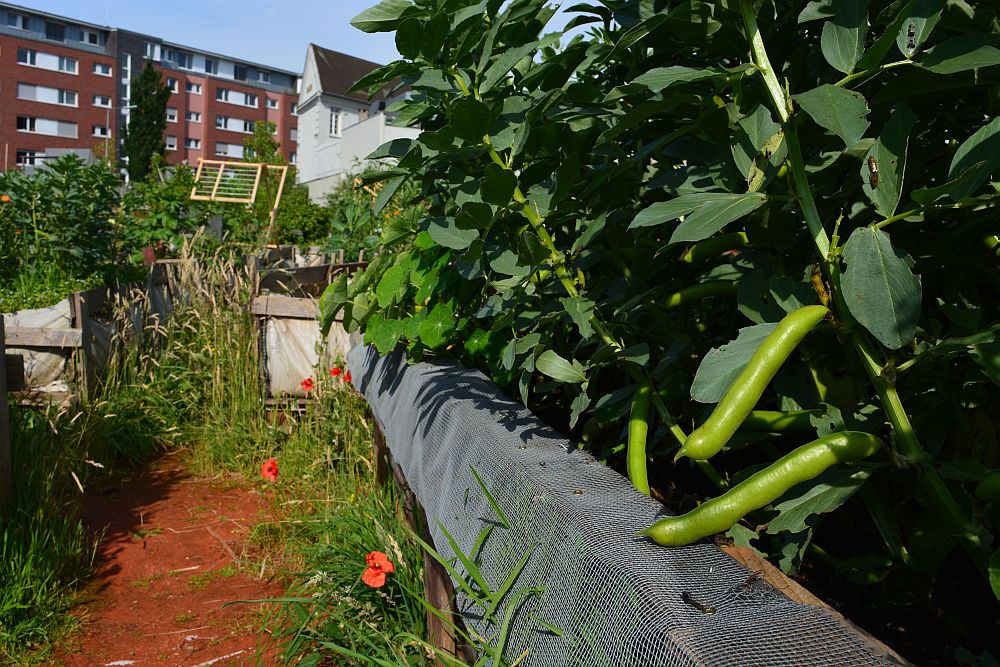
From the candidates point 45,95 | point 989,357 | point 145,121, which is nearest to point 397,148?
point 989,357

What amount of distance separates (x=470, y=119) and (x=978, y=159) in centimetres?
80

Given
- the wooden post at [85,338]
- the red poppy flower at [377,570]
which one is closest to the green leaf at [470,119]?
the red poppy flower at [377,570]

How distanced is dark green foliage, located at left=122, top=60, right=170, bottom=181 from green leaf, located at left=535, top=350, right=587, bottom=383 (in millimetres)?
54519

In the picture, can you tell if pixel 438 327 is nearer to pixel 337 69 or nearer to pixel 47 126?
pixel 337 69

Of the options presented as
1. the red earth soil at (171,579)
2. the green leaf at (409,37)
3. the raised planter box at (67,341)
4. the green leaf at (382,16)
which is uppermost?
the green leaf at (382,16)

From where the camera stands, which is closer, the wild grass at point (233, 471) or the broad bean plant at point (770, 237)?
the broad bean plant at point (770, 237)

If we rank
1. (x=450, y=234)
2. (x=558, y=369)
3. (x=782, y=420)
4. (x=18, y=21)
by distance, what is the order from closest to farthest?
(x=782, y=420), (x=558, y=369), (x=450, y=234), (x=18, y=21)

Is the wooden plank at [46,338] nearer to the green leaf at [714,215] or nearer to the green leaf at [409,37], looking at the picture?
the green leaf at [409,37]

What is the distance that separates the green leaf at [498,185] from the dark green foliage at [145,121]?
54.5 meters

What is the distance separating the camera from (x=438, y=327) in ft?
7.21

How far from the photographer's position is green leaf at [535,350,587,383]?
1.38 metres

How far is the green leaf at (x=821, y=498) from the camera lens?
922 mm

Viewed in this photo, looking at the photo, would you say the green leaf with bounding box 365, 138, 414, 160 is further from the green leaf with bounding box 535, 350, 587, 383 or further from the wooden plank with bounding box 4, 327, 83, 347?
the wooden plank with bounding box 4, 327, 83, 347

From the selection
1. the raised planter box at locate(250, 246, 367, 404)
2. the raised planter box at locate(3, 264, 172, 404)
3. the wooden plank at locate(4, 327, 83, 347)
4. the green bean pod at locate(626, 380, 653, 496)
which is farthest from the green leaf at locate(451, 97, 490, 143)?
the wooden plank at locate(4, 327, 83, 347)
